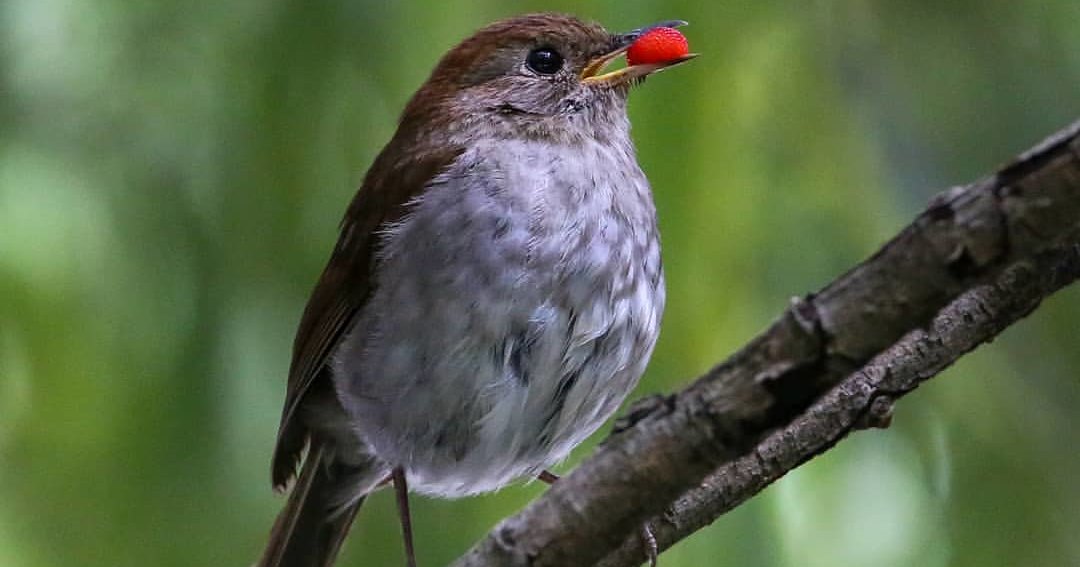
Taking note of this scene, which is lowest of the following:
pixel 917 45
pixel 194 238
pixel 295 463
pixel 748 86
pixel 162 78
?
pixel 295 463

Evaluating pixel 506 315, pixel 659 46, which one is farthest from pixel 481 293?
pixel 659 46

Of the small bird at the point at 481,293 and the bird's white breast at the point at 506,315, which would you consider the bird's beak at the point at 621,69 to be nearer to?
the small bird at the point at 481,293

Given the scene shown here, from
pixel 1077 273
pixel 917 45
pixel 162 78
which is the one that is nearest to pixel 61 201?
pixel 162 78

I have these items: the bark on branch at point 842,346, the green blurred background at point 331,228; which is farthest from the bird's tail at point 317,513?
the bark on branch at point 842,346

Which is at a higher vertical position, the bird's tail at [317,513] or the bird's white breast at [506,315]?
the bird's white breast at [506,315]

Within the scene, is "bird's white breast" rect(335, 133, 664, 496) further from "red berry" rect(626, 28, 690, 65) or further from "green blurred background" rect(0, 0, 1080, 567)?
"red berry" rect(626, 28, 690, 65)

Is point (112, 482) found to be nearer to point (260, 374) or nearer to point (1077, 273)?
point (260, 374)

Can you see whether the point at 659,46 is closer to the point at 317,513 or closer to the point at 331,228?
the point at 331,228
